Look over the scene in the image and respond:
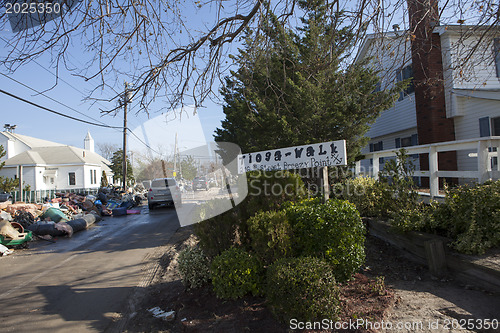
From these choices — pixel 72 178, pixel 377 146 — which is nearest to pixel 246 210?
pixel 377 146

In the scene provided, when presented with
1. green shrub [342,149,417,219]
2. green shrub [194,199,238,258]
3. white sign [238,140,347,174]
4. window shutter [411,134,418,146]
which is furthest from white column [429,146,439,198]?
window shutter [411,134,418,146]

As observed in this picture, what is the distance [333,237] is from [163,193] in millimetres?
16514

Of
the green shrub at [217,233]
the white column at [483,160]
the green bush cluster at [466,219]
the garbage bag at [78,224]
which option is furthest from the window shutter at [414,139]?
the garbage bag at [78,224]

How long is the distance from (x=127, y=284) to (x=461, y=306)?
4.96 m

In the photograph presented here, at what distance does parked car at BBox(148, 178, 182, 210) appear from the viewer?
19.1 metres

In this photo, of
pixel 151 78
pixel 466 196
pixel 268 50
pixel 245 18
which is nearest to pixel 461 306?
pixel 466 196

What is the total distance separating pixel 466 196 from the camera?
4.21 m

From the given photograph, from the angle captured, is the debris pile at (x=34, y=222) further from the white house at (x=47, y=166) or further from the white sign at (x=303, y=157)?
the white house at (x=47, y=166)

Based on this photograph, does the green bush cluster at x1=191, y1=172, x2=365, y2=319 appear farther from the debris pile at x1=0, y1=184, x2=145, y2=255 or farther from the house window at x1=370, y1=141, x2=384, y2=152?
the house window at x1=370, y1=141, x2=384, y2=152

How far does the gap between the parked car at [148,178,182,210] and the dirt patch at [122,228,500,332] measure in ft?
47.8

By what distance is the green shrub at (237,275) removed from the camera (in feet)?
12.3

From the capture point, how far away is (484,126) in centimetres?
1103

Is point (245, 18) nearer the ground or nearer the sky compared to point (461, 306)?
nearer the sky

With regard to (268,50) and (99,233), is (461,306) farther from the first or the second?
(99,233)
